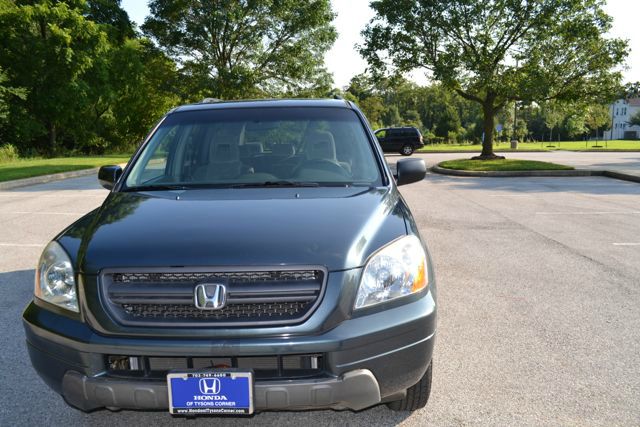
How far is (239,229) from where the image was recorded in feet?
8.59

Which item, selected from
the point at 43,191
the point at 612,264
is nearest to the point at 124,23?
the point at 43,191

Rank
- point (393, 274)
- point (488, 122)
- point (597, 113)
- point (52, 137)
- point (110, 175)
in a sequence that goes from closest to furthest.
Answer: point (393, 274)
point (110, 175)
point (488, 122)
point (52, 137)
point (597, 113)

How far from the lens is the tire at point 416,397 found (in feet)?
9.43

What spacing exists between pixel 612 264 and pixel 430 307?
15.2 ft

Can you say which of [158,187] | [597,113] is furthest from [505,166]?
[597,113]

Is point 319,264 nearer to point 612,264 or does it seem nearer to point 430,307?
point 430,307

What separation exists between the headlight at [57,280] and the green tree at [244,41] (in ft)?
91.1

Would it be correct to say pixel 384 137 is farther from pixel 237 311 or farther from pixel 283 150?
pixel 237 311

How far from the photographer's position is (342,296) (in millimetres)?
2359

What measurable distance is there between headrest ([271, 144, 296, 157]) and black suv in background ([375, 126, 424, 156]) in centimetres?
3166

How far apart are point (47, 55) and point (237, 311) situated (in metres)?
33.0

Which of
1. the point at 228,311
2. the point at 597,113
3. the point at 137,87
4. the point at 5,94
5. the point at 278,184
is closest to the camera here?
the point at 228,311

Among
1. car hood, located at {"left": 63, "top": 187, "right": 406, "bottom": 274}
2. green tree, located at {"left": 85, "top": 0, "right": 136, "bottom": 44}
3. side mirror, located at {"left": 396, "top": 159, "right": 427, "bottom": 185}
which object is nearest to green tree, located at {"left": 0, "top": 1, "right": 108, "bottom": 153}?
green tree, located at {"left": 85, "top": 0, "right": 136, "bottom": 44}

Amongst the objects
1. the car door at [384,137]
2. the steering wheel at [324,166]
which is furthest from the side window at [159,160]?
the car door at [384,137]
